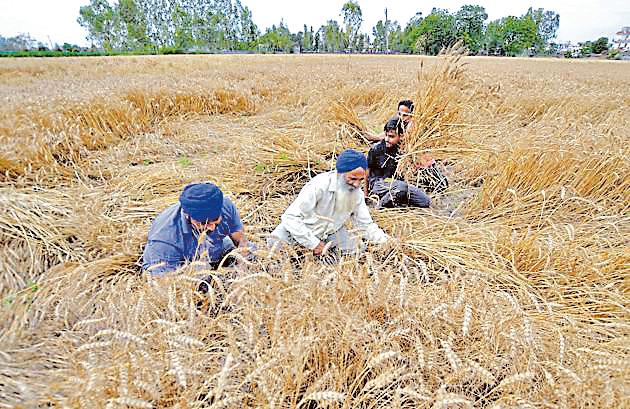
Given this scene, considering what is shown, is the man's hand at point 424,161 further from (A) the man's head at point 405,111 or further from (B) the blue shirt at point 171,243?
(B) the blue shirt at point 171,243

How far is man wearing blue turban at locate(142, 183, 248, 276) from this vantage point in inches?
67.7

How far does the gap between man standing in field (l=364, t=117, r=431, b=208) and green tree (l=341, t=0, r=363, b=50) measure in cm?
6750

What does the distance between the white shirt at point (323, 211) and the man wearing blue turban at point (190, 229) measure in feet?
1.13

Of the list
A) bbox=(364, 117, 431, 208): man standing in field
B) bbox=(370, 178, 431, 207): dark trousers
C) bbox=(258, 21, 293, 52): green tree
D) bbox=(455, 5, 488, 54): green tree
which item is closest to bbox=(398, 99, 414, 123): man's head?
bbox=(364, 117, 431, 208): man standing in field

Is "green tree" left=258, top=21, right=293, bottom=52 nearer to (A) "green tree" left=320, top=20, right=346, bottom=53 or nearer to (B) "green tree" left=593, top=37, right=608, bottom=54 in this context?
(A) "green tree" left=320, top=20, right=346, bottom=53

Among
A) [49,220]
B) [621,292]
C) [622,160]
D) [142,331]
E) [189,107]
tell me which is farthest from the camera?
[189,107]

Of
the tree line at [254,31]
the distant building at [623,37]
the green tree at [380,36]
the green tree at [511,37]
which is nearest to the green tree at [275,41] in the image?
the tree line at [254,31]

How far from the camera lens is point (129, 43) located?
50188mm

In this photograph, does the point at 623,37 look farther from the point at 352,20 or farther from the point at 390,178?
the point at 390,178

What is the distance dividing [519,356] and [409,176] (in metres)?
2.40

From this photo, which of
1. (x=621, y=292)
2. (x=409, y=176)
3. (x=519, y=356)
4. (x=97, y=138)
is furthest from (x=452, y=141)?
(x=97, y=138)

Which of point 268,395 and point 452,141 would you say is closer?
point 268,395

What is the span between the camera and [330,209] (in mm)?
2340

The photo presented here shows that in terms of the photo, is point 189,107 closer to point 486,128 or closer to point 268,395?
point 486,128
